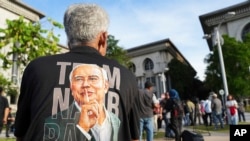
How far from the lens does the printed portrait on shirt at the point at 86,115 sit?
1620mm

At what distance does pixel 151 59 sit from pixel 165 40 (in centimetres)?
484

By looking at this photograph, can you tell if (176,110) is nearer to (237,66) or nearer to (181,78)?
(237,66)

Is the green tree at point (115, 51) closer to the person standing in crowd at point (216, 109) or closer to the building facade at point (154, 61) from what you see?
the building facade at point (154, 61)

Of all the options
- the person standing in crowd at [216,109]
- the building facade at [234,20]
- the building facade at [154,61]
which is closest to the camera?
the person standing in crowd at [216,109]

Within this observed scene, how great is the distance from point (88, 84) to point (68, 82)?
0.38ft

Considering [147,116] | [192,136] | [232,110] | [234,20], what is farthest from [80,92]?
[234,20]

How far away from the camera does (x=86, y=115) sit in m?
1.67

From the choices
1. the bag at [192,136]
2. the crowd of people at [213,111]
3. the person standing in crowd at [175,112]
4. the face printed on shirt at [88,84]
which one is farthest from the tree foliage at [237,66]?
the face printed on shirt at [88,84]

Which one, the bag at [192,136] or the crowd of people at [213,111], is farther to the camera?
the crowd of people at [213,111]

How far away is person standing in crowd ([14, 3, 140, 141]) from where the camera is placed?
1655mm

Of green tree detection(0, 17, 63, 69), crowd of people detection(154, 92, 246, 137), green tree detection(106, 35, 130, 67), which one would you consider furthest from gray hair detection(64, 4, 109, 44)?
green tree detection(106, 35, 130, 67)

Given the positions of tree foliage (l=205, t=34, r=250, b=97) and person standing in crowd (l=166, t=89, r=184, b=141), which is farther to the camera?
tree foliage (l=205, t=34, r=250, b=97)

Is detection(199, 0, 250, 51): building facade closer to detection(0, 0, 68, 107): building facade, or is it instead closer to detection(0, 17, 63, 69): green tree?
detection(0, 0, 68, 107): building facade

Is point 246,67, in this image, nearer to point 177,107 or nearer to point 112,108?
point 177,107
